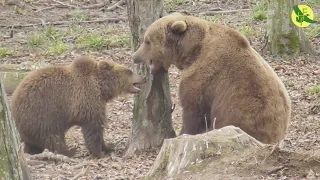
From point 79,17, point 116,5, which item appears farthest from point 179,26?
point 116,5

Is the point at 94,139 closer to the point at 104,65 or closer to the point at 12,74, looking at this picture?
the point at 104,65

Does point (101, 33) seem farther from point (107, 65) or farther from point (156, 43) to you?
point (156, 43)

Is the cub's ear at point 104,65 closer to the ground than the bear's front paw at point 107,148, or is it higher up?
higher up

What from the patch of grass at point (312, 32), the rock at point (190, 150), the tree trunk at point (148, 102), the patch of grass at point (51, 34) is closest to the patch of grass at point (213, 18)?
the patch of grass at point (312, 32)

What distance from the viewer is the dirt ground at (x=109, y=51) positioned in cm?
783

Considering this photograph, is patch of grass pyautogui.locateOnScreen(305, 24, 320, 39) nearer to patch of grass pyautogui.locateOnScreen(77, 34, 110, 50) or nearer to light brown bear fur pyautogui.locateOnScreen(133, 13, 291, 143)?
patch of grass pyautogui.locateOnScreen(77, 34, 110, 50)

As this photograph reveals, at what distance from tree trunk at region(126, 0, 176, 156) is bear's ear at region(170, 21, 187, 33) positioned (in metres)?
0.43

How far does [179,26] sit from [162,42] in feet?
1.16

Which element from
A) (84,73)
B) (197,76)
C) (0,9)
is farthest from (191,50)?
(0,9)

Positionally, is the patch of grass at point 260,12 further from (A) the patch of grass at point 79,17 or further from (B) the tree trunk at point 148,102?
(B) the tree trunk at point 148,102

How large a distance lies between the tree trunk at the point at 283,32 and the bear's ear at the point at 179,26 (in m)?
5.69

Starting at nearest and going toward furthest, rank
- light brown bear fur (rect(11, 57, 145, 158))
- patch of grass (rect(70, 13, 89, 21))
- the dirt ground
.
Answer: the dirt ground, light brown bear fur (rect(11, 57, 145, 158)), patch of grass (rect(70, 13, 89, 21))

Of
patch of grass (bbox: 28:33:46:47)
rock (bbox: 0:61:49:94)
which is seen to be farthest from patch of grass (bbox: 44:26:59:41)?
rock (bbox: 0:61:49:94)

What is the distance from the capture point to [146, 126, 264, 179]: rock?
5.45 m
